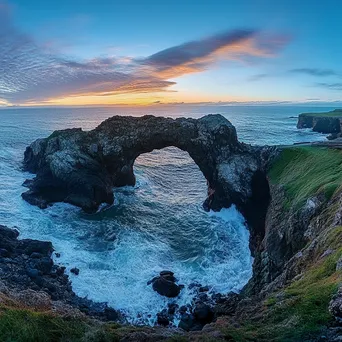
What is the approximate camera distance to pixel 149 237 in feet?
128

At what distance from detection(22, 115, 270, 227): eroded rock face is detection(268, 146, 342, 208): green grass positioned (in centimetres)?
412

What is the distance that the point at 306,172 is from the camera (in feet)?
116

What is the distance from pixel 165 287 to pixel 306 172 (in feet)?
67.9

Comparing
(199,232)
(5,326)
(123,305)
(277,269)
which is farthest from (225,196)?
(5,326)

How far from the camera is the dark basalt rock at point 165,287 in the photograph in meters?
28.4

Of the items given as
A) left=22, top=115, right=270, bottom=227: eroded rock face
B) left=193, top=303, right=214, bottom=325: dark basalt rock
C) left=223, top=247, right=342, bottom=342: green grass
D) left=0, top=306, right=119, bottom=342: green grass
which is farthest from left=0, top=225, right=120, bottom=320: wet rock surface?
left=223, top=247, right=342, bottom=342: green grass

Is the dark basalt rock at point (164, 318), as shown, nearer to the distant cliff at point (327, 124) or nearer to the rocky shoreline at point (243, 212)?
the rocky shoreline at point (243, 212)

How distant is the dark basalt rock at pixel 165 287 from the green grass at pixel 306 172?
45.2ft

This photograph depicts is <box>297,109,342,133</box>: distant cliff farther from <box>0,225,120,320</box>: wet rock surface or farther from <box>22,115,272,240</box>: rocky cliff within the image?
<box>0,225,120,320</box>: wet rock surface

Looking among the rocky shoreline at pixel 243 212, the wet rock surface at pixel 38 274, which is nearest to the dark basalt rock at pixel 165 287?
the rocky shoreline at pixel 243 212

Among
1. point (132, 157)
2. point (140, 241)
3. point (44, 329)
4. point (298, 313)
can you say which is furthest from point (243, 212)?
point (44, 329)

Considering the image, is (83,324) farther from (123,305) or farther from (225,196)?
(225,196)

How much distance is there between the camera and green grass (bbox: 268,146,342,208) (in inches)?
A: 1110

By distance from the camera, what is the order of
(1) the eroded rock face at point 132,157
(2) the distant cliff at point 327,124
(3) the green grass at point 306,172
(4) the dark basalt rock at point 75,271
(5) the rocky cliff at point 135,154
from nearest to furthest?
(3) the green grass at point 306,172, (4) the dark basalt rock at point 75,271, (5) the rocky cliff at point 135,154, (1) the eroded rock face at point 132,157, (2) the distant cliff at point 327,124
